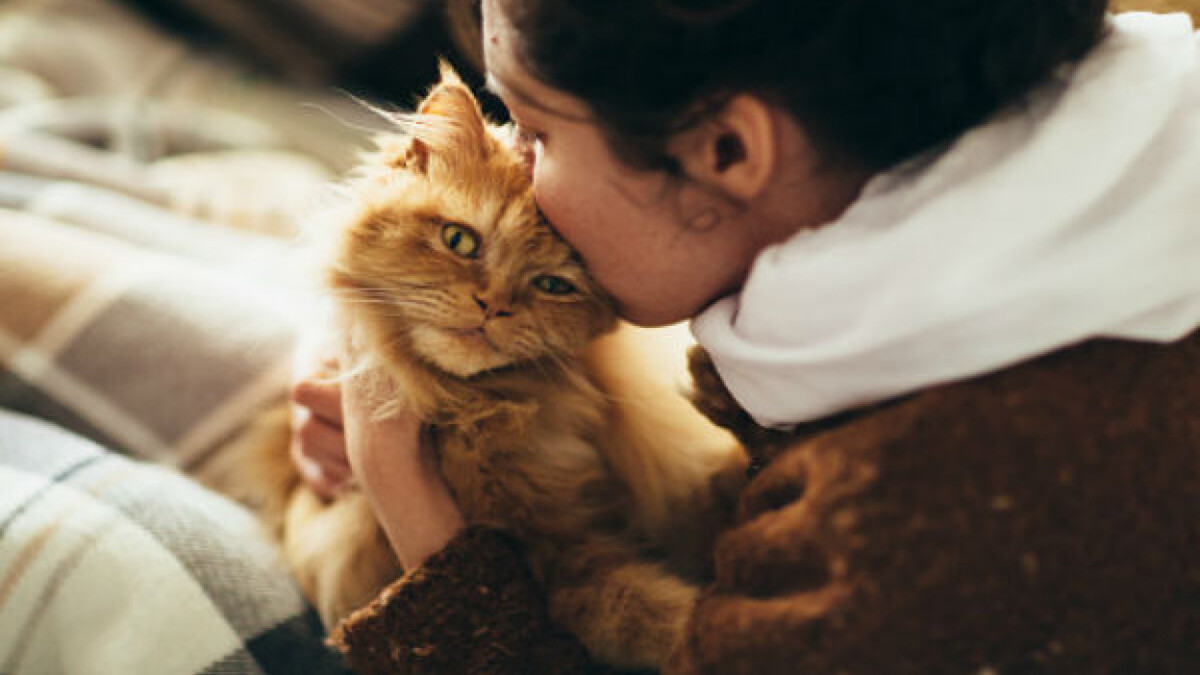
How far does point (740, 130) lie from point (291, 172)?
1.75m

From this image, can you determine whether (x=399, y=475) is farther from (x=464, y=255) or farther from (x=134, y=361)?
(x=134, y=361)

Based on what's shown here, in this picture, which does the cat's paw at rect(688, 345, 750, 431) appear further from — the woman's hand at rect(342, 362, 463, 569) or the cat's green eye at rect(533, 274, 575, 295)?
the woman's hand at rect(342, 362, 463, 569)

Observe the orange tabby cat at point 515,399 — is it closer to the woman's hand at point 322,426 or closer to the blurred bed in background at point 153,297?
the woman's hand at point 322,426

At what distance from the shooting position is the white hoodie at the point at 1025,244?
737 millimetres

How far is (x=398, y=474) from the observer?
114 cm

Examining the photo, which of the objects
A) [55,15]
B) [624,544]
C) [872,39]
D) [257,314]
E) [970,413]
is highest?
[55,15]

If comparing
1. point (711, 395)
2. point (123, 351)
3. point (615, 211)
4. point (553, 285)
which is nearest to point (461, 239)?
point (553, 285)

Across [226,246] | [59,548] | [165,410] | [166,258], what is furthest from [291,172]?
[59,548]

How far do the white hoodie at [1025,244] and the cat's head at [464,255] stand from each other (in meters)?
0.35

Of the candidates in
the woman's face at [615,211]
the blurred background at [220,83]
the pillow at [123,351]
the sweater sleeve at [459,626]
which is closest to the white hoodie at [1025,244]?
the woman's face at [615,211]

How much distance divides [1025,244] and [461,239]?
648 millimetres

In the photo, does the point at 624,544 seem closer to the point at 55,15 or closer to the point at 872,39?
the point at 872,39

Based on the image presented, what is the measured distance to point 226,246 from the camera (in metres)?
1.83

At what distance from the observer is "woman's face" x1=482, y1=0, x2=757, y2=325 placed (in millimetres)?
897
